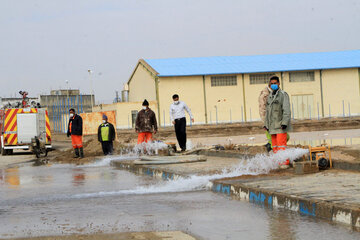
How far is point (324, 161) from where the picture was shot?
1047cm

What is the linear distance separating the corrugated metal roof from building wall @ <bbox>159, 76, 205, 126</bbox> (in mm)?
689

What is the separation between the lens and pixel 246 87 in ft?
188

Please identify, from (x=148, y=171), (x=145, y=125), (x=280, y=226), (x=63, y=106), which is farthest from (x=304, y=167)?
(x=63, y=106)

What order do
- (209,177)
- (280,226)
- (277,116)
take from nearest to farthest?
(280,226), (209,177), (277,116)

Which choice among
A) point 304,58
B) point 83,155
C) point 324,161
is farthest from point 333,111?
point 324,161

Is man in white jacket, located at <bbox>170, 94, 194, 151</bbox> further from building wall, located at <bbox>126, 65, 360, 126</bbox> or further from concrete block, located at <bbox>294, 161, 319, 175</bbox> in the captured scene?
building wall, located at <bbox>126, 65, 360, 126</bbox>

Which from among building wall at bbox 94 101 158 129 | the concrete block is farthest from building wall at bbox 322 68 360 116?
the concrete block

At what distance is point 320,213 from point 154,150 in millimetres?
12001

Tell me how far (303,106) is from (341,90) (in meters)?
4.04

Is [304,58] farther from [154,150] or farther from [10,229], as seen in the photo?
[10,229]

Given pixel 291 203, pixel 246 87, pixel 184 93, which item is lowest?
pixel 291 203

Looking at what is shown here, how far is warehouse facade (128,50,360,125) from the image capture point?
56.2 meters

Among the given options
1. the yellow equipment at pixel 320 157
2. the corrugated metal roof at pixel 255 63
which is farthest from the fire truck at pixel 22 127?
the corrugated metal roof at pixel 255 63

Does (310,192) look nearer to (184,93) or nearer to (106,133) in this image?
(106,133)
